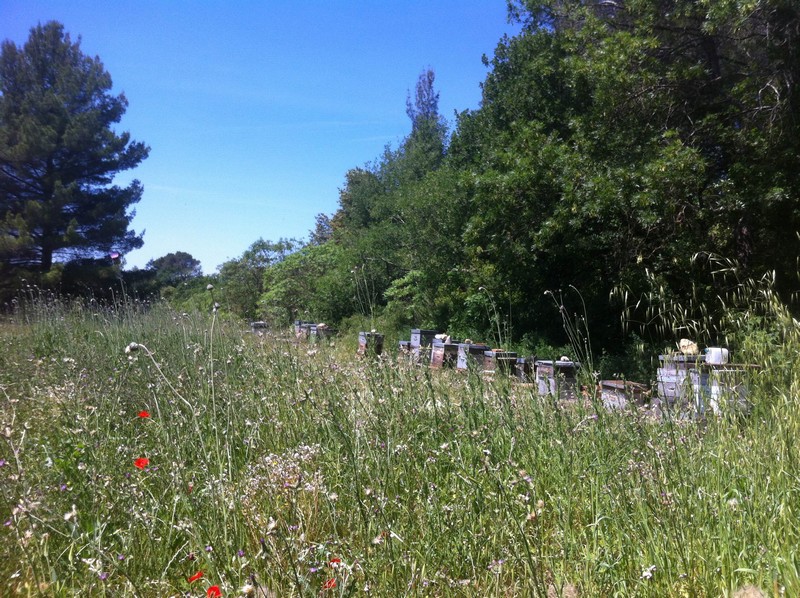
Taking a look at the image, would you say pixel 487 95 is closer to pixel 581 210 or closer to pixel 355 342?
pixel 581 210

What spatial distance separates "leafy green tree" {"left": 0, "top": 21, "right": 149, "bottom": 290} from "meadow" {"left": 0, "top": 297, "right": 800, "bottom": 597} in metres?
16.5

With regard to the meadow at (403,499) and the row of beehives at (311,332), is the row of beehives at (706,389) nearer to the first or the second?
the meadow at (403,499)

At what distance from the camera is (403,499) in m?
2.50

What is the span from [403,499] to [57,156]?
2001 cm

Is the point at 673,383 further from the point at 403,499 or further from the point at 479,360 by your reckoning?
the point at 479,360

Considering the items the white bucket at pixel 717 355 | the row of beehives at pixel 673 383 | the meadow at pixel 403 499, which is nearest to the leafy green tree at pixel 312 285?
the row of beehives at pixel 673 383

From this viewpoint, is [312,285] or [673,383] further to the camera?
[312,285]

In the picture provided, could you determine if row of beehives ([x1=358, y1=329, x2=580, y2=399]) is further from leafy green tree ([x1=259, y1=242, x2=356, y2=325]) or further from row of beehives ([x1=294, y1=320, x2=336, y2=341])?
leafy green tree ([x1=259, y1=242, x2=356, y2=325])

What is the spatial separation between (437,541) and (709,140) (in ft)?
26.9

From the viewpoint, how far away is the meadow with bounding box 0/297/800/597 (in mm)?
1931

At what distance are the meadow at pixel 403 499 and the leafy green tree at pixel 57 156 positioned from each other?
54.2 ft

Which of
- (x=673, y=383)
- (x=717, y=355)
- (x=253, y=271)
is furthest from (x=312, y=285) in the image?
(x=673, y=383)

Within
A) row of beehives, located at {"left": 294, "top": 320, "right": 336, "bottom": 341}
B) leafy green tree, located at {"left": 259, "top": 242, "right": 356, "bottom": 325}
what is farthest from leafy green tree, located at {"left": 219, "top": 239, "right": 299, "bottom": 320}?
row of beehives, located at {"left": 294, "top": 320, "right": 336, "bottom": 341}

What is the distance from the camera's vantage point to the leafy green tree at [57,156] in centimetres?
1761
